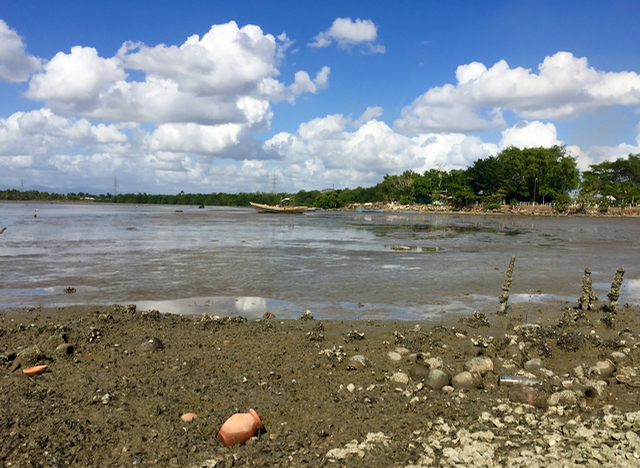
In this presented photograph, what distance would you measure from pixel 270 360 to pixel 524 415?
4196 mm

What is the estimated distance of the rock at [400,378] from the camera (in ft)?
22.4

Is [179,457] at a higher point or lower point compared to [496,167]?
lower

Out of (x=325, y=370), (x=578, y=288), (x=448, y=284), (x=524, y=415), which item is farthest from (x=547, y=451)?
(x=578, y=288)

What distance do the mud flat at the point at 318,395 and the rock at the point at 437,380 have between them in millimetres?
18

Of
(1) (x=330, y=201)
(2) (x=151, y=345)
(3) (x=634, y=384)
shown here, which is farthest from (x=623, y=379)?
(1) (x=330, y=201)

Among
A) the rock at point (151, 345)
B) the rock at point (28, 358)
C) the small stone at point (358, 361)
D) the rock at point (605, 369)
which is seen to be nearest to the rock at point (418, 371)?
the small stone at point (358, 361)

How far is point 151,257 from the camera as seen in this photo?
926 inches

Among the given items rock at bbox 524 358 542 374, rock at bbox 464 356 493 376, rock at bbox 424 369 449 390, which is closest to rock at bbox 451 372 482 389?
rock at bbox 424 369 449 390

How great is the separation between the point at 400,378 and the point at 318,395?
1.42 metres

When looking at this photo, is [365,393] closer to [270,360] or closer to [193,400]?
[270,360]

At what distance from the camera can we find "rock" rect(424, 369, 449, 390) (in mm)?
6688

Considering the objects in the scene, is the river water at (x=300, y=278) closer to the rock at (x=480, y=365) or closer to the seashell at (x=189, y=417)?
the rock at (x=480, y=365)

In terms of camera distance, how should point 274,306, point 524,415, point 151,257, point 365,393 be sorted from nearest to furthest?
point 524,415 < point 365,393 < point 274,306 < point 151,257

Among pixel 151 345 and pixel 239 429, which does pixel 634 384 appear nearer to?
pixel 239 429
